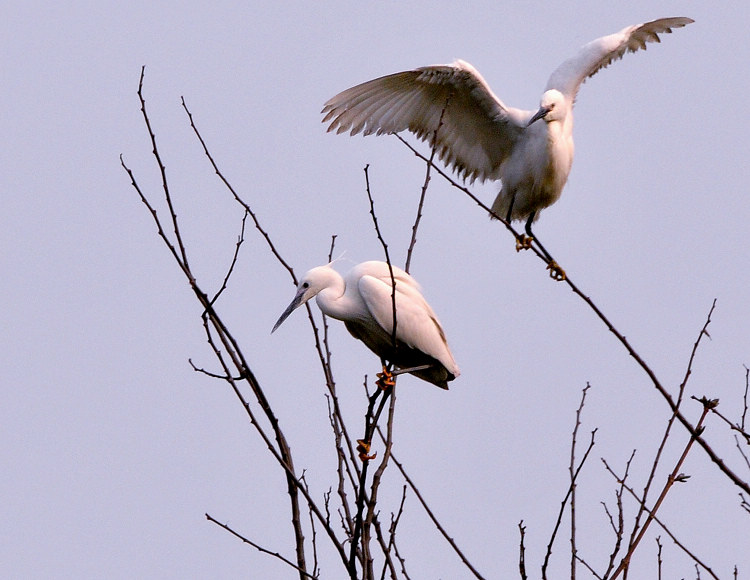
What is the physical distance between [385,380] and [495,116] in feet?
9.59

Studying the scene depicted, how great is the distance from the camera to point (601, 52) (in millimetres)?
7094

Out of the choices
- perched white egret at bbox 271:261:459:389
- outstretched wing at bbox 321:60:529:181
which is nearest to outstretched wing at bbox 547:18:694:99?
outstretched wing at bbox 321:60:529:181

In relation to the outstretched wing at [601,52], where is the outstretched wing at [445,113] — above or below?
below

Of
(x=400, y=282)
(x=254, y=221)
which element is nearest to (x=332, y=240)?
(x=400, y=282)

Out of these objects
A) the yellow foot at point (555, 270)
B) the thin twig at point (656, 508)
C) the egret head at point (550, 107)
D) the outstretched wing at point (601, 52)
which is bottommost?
the thin twig at point (656, 508)

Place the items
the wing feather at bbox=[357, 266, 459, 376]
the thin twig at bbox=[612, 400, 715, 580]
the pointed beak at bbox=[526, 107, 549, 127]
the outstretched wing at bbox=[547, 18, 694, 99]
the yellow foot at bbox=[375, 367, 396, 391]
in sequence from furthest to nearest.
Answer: the outstretched wing at bbox=[547, 18, 694, 99] < the pointed beak at bbox=[526, 107, 549, 127] < the wing feather at bbox=[357, 266, 459, 376] < the yellow foot at bbox=[375, 367, 396, 391] < the thin twig at bbox=[612, 400, 715, 580]

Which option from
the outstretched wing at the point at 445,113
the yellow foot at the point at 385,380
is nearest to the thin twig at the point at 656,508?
the yellow foot at the point at 385,380

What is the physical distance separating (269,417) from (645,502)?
1383mm

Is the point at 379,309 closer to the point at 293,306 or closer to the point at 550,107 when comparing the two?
the point at 293,306

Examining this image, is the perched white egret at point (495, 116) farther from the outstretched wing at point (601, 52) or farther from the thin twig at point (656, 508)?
the thin twig at point (656, 508)

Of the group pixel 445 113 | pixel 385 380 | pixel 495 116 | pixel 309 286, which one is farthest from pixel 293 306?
pixel 495 116

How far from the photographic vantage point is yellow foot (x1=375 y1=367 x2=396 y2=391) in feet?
16.5

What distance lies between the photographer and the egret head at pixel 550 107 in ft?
22.9

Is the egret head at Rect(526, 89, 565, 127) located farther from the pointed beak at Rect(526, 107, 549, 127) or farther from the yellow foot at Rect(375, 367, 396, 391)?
the yellow foot at Rect(375, 367, 396, 391)
